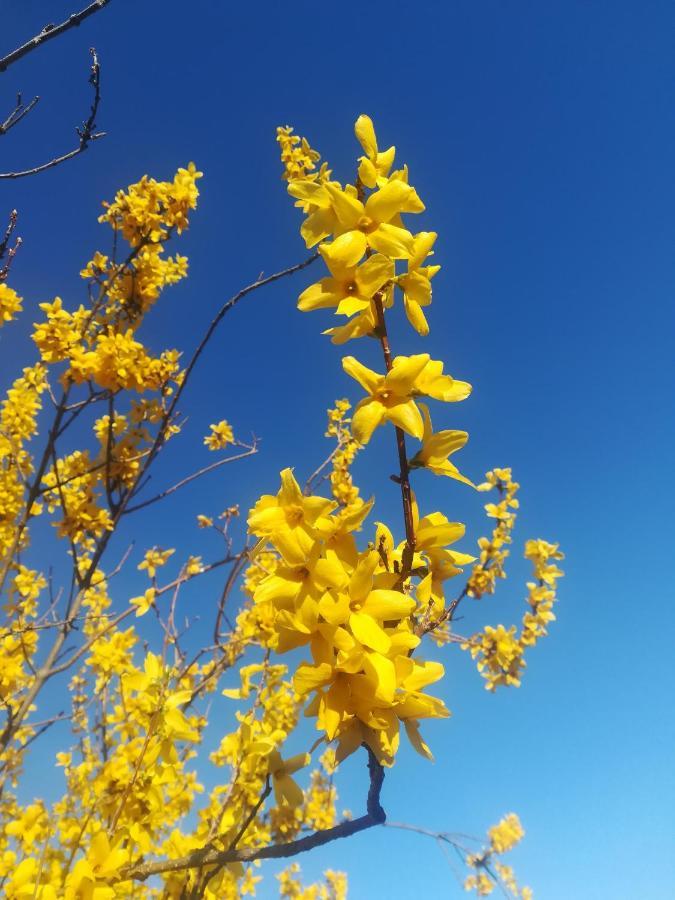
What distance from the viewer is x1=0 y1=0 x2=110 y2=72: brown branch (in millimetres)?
1080

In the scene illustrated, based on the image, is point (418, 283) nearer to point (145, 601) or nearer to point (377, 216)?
point (377, 216)

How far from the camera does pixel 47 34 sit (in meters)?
1.10

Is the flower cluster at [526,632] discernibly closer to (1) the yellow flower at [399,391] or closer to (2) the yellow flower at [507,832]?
(1) the yellow flower at [399,391]

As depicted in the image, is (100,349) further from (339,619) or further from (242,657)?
(339,619)

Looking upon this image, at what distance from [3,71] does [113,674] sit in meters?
3.72

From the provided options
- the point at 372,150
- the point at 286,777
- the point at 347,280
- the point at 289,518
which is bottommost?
the point at 286,777

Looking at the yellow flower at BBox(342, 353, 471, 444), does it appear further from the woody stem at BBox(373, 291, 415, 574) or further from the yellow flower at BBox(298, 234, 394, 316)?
the yellow flower at BBox(298, 234, 394, 316)

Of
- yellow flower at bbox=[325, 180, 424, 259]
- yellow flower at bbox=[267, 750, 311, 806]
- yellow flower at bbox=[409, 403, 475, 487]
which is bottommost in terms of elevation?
yellow flower at bbox=[267, 750, 311, 806]

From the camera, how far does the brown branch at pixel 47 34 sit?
3.54 ft

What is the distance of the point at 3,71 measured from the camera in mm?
1077

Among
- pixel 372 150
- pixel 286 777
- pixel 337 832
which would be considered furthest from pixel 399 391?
pixel 286 777

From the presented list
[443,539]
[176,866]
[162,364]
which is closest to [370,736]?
[443,539]

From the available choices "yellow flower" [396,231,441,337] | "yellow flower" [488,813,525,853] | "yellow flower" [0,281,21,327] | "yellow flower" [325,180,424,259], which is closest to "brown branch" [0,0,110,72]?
"yellow flower" [325,180,424,259]

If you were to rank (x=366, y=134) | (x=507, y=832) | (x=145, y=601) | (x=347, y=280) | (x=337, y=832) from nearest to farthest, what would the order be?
(x=337, y=832), (x=347, y=280), (x=366, y=134), (x=145, y=601), (x=507, y=832)
